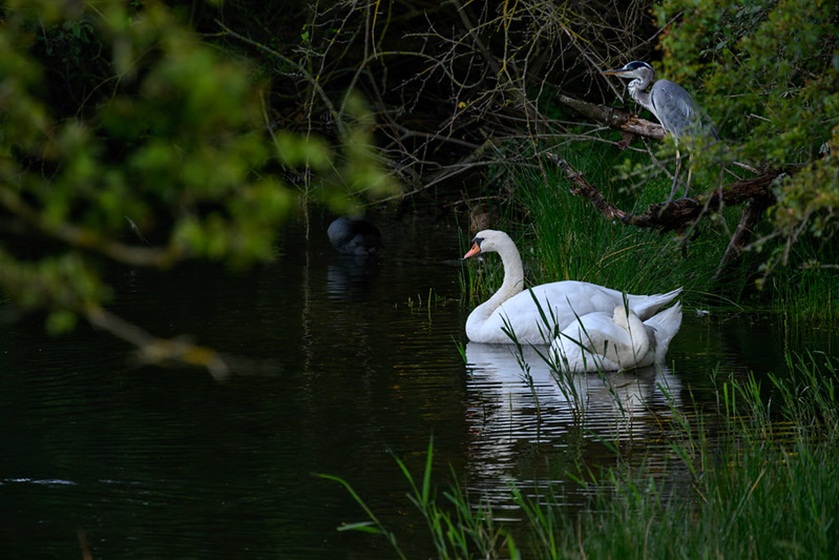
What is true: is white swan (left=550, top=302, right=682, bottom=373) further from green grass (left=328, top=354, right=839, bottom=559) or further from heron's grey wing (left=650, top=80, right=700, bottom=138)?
green grass (left=328, top=354, right=839, bottom=559)

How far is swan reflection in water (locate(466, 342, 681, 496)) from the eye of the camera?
714 centimetres

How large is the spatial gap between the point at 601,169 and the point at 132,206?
1099cm

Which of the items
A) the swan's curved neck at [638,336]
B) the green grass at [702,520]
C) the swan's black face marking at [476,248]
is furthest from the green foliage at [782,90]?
the swan's black face marking at [476,248]

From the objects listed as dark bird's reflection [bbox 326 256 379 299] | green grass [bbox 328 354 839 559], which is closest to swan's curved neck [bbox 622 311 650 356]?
green grass [bbox 328 354 839 559]

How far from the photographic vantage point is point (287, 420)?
809cm

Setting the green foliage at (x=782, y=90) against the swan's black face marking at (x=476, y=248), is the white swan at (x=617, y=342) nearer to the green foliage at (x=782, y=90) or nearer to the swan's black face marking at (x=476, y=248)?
the swan's black face marking at (x=476, y=248)

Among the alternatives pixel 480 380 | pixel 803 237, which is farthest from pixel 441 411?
pixel 803 237

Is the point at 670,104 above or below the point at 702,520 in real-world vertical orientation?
above

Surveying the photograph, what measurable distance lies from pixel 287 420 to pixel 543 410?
1.39 metres

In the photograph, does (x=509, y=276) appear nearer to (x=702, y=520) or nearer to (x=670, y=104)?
(x=670, y=104)

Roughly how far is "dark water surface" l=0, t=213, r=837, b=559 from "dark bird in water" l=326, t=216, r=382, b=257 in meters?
3.01

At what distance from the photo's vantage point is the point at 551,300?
33.7ft

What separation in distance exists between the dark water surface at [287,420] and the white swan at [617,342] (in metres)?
0.11

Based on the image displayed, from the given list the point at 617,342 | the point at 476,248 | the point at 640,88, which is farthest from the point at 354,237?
the point at 617,342
